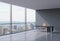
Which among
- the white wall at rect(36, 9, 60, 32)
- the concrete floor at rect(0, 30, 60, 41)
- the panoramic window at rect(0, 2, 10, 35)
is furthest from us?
the white wall at rect(36, 9, 60, 32)

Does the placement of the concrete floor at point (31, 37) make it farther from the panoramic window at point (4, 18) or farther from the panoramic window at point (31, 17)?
the panoramic window at point (31, 17)

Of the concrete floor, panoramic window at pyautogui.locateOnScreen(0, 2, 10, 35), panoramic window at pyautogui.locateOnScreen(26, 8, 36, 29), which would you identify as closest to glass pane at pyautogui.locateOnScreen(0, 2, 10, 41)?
panoramic window at pyautogui.locateOnScreen(0, 2, 10, 35)

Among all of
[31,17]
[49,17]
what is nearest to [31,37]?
[49,17]

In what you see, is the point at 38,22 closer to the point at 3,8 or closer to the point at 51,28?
the point at 51,28

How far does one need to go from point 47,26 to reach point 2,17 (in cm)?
492

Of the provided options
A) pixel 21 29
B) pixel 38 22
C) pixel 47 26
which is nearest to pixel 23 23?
pixel 21 29

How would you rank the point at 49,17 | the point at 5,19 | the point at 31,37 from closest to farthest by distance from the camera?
the point at 31,37 → the point at 5,19 → the point at 49,17

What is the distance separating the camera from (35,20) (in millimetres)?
15875

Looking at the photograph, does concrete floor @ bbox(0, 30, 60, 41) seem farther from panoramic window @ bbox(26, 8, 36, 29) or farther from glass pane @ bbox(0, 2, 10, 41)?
panoramic window @ bbox(26, 8, 36, 29)

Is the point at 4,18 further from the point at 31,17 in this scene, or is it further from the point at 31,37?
the point at 31,37

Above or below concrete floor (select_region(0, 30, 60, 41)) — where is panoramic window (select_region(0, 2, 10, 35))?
above

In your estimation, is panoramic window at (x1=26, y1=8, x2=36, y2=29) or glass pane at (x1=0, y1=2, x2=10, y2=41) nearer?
glass pane at (x1=0, y1=2, x2=10, y2=41)

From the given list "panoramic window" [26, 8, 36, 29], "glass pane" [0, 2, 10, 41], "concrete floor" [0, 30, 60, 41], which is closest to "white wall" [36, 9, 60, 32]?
"panoramic window" [26, 8, 36, 29]

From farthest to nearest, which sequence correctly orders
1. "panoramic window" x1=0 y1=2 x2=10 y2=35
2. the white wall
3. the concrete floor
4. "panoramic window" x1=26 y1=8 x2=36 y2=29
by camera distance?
"panoramic window" x1=26 y1=8 x2=36 y2=29, the white wall, "panoramic window" x1=0 y1=2 x2=10 y2=35, the concrete floor
